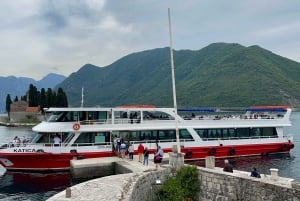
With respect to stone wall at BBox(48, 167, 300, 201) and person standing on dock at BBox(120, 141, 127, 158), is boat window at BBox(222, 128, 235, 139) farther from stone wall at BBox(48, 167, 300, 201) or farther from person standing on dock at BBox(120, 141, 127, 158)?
stone wall at BBox(48, 167, 300, 201)

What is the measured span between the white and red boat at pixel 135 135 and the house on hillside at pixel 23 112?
80.2m

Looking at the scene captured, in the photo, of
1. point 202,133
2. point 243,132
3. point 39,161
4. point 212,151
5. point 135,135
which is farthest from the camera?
point 243,132

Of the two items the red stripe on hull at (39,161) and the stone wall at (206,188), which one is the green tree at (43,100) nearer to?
the red stripe on hull at (39,161)

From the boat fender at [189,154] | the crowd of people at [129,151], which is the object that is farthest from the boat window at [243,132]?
the crowd of people at [129,151]

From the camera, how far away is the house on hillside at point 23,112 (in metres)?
107

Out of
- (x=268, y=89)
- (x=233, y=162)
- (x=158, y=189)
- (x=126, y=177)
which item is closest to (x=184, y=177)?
(x=158, y=189)

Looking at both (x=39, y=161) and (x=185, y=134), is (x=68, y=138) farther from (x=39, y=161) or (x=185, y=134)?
(x=185, y=134)

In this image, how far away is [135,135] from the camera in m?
31.4

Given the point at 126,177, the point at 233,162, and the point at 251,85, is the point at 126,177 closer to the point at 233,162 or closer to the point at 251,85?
the point at 233,162

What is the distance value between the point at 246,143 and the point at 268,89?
161704 millimetres

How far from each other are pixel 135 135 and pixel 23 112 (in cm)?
8587

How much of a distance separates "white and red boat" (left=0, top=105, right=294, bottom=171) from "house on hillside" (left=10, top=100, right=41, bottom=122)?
263 feet

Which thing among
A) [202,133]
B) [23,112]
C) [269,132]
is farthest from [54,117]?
[23,112]

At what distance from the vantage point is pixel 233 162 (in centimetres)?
3334
